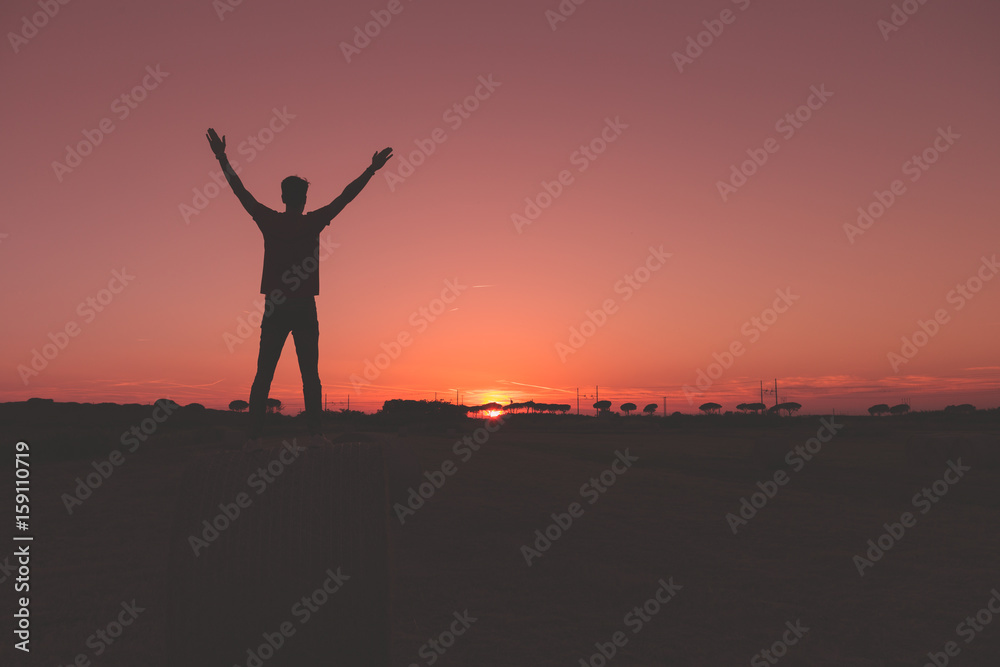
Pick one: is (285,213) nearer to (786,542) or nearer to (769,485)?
(786,542)

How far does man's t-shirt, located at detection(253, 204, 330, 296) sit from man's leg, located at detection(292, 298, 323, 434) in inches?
6.3

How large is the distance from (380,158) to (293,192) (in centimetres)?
79

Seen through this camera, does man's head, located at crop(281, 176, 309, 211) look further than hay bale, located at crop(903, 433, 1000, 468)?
No

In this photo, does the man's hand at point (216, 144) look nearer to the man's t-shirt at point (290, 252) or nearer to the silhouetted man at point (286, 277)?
the silhouetted man at point (286, 277)

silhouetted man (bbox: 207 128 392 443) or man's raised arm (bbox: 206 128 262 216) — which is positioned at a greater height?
man's raised arm (bbox: 206 128 262 216)

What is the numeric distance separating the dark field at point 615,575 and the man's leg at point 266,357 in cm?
86

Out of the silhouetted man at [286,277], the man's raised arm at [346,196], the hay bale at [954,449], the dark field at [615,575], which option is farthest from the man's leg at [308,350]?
the hay bale at [954,449]

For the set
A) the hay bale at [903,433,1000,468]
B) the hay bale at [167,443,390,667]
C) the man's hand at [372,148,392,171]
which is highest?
the hay bale at [903,433,1000,468]

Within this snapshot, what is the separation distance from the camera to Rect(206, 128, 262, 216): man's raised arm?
5.27 m

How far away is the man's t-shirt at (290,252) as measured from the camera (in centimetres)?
519

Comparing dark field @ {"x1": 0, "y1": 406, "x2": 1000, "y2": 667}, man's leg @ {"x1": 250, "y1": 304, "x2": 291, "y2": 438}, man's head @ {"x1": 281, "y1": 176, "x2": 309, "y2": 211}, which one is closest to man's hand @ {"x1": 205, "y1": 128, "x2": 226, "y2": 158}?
man's head @ {"x1": 281, "y1": 176, "x2": 309, "y2": 211}

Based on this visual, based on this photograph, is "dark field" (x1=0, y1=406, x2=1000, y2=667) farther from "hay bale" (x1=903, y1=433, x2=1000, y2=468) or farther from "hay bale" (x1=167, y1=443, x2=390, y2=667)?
"hay bale" (x1=903, y1=433, x2=1000, y2=468)

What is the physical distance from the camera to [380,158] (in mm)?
5434

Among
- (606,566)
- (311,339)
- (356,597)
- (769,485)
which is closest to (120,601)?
(311,339)
